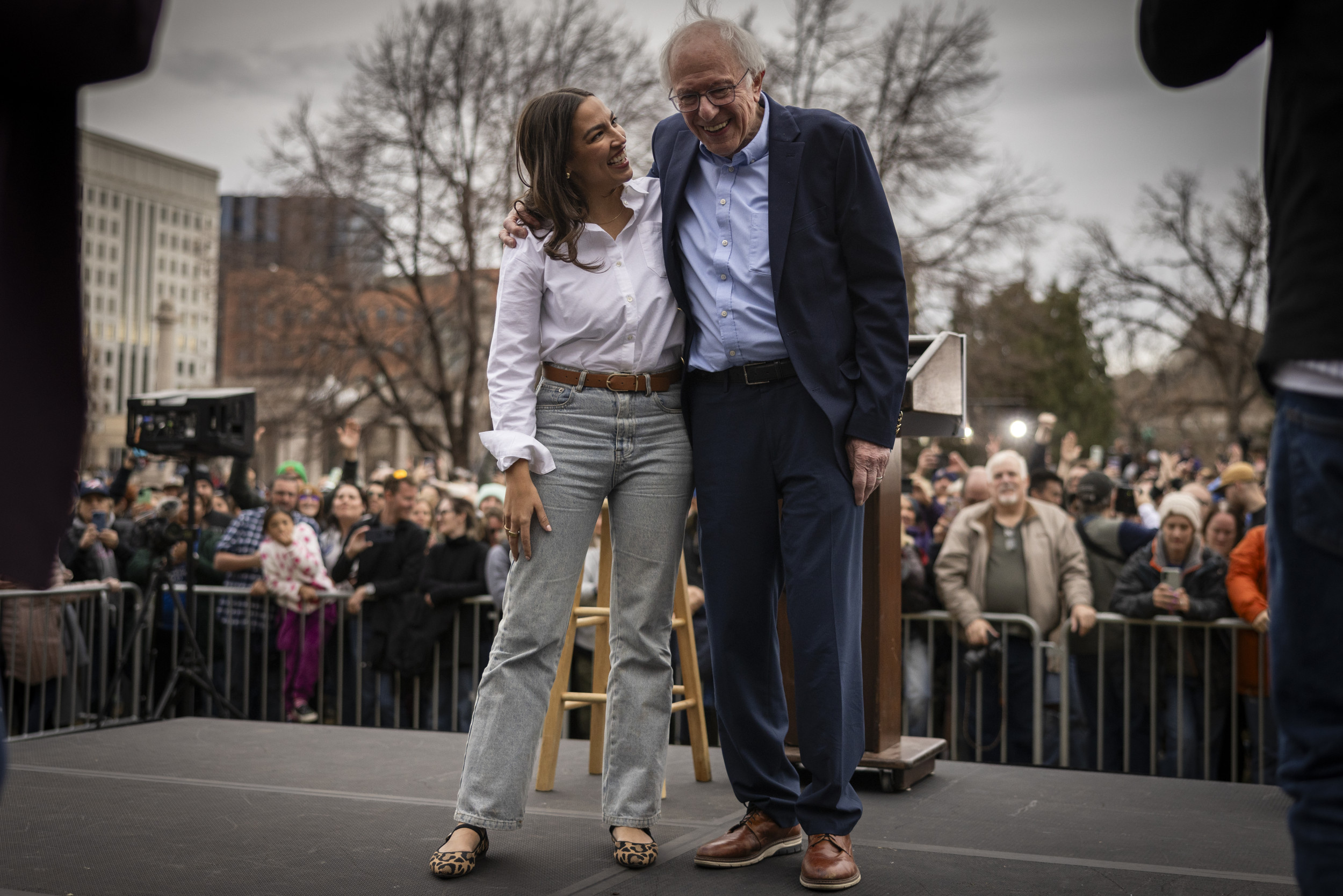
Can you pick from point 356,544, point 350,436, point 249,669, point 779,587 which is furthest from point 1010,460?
point 350,436

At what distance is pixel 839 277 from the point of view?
3.05 m

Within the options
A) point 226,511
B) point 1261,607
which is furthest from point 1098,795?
point 226,511

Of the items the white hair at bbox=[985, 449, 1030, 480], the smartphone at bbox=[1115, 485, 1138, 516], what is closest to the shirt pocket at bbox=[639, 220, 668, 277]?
the white hair at bbox=[985, 449, 1030, 480]

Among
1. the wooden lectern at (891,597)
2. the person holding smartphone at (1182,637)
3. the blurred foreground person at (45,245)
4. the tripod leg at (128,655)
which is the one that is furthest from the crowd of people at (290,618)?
the blurred foreground person at (45,245)

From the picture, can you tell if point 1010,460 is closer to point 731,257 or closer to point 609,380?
point 731,257

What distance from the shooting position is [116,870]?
2943 mm

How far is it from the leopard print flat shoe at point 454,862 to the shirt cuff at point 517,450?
0.89 metres

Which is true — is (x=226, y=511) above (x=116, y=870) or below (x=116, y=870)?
above

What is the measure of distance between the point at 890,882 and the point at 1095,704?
395 cm

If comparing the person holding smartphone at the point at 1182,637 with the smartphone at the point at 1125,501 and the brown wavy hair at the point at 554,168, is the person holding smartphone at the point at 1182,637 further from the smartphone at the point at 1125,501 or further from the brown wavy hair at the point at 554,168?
the brown wavy hair at the point at 554,168

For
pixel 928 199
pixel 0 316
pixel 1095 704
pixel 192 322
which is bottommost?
pixel 1095 704

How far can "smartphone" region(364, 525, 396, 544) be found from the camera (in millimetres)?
7797

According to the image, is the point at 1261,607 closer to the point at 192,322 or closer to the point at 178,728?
the point at 178,728

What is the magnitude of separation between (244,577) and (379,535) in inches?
41.3
